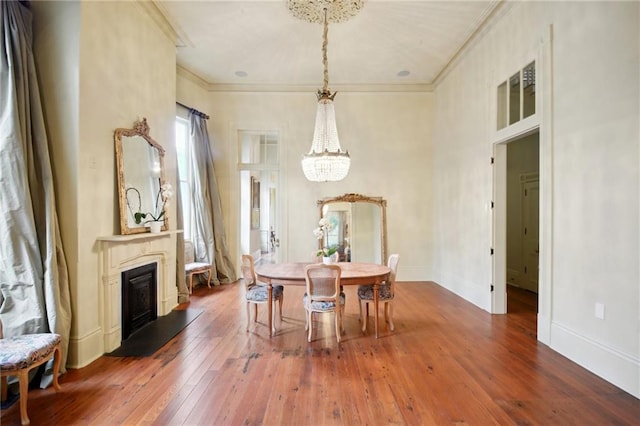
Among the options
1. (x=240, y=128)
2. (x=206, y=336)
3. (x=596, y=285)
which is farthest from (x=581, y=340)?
(x=240, y=128)

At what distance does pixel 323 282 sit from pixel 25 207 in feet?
8.53

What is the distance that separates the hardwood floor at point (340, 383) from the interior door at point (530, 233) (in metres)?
2.32

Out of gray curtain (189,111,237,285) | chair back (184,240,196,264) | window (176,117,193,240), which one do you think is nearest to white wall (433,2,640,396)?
gray curtain (189,111,237,285)

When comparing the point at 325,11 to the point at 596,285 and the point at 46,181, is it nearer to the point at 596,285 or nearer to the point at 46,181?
the point at 46,181

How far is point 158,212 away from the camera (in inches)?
157

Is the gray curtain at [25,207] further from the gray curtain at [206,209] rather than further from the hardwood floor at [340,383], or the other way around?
the gray curtain at [206,209]

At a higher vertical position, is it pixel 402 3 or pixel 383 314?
pixel 402 3

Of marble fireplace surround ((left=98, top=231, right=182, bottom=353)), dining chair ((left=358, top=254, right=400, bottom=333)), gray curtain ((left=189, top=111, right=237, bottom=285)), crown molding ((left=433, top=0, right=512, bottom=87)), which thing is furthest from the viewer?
gray curtain ((left=189, top=111, right=237, bottom=285))

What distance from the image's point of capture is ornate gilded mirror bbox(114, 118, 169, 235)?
10.8ft

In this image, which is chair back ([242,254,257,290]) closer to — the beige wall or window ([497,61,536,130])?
the beige wall

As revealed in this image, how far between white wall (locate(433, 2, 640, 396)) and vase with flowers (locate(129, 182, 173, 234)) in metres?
4.33

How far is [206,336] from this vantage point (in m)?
3.49

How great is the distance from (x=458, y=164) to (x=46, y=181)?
5.33m

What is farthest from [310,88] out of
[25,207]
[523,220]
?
[25,207]
